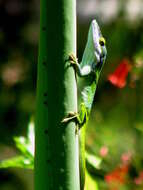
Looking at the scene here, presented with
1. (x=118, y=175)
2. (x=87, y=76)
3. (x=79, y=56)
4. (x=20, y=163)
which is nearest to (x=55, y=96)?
(x=87, y=76)

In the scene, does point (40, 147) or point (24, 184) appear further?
point (24, 184)

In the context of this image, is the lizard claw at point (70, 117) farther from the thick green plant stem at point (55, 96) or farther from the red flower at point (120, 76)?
the red flower at point (120, 76)

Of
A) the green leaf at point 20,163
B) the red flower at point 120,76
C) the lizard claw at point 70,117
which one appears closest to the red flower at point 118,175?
the red flower at point 120,76

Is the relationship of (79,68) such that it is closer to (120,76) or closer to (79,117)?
(79,117)

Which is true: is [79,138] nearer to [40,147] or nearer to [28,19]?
[40,147]

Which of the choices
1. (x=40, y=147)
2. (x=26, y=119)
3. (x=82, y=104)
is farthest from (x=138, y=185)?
(x=26, y=119)

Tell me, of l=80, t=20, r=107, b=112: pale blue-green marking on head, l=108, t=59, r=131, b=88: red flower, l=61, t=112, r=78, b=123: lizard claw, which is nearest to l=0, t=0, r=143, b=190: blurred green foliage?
l=108, t=59, r=131, b=88: red flower

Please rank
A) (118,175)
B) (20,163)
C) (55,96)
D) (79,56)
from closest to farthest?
(55,96), (20,163), (118,175), (79,56)

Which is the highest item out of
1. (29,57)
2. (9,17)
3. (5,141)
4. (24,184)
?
(9,17)

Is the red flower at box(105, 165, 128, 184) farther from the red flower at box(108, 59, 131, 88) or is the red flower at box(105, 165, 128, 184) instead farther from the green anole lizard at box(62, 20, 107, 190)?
the green anole lizard at box(62, 20, 107, 190)
